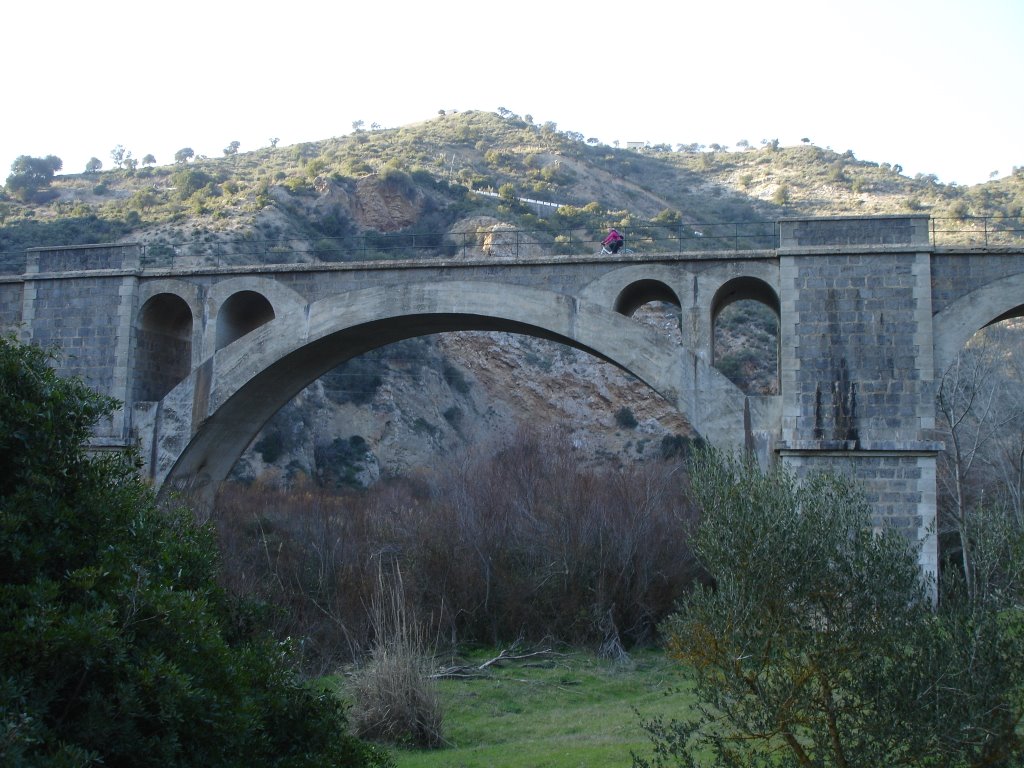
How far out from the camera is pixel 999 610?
786 cm

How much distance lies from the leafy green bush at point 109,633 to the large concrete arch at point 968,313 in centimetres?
1148

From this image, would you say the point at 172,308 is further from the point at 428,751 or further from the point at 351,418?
the point at 351,418

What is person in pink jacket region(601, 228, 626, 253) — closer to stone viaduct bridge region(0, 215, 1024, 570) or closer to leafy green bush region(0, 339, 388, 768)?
stone viaduct bridge region(0, 215, 1024, 570)

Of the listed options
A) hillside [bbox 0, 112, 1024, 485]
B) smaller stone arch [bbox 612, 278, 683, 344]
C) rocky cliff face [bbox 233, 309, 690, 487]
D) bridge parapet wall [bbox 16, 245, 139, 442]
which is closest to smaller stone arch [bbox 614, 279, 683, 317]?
smaller stone arch [bbox 612, 278, 683, 344]

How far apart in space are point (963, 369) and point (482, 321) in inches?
761

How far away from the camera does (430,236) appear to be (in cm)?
4216

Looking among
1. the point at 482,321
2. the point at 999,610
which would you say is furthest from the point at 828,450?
the point at 999,610

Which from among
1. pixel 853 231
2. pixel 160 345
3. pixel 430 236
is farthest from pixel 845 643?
pixel 430 236

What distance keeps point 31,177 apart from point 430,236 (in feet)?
88.1

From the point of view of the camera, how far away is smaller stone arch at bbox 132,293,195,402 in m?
20.5

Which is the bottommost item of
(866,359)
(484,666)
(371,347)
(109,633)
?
(484,666)

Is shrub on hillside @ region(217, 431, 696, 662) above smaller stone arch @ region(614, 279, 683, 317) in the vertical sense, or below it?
below

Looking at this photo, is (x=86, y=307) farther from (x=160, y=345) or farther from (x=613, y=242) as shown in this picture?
(x=613, y=242)

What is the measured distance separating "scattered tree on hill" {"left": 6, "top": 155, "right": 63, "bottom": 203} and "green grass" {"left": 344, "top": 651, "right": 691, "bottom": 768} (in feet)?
139
